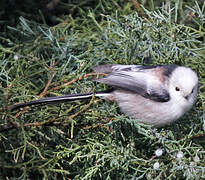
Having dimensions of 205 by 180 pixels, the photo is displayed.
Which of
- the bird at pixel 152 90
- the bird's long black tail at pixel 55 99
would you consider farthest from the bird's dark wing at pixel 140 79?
the bird's long black tail at pixel 55 99

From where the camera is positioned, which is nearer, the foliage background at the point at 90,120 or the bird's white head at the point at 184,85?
the foliage background at the point at 90,120

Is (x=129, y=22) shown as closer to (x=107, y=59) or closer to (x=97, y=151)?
(x=107, y=59)

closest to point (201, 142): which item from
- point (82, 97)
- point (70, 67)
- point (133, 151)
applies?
point (133, 151)

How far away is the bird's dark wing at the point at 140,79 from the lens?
2164mm

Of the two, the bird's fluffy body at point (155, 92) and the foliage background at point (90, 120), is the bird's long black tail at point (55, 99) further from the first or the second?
the bird's fluffy body at point (155, 92)

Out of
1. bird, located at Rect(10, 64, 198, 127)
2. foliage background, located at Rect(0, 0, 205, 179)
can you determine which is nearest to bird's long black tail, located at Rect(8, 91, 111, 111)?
foliage background, located at Rect(0, 0, 205, 179)

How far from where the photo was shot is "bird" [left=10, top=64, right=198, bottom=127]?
2125 millimetres

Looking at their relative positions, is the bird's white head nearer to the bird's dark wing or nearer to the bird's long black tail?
the bird's dark wing

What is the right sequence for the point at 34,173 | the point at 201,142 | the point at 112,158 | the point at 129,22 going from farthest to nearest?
the point at 129,22 → the point at 201,142 → the point at 34,173 → the point at 112,158

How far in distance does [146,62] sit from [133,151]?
24.9 inches

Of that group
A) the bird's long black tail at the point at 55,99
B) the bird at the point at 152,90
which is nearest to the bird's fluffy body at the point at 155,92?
the bird at the point at 152,90

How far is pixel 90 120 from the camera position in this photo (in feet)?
6.05

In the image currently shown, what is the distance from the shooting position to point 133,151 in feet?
6.15

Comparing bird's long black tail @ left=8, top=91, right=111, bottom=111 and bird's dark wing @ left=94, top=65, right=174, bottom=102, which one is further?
bird's dark wing @ left=94, top=65, right=174, bottom=102
